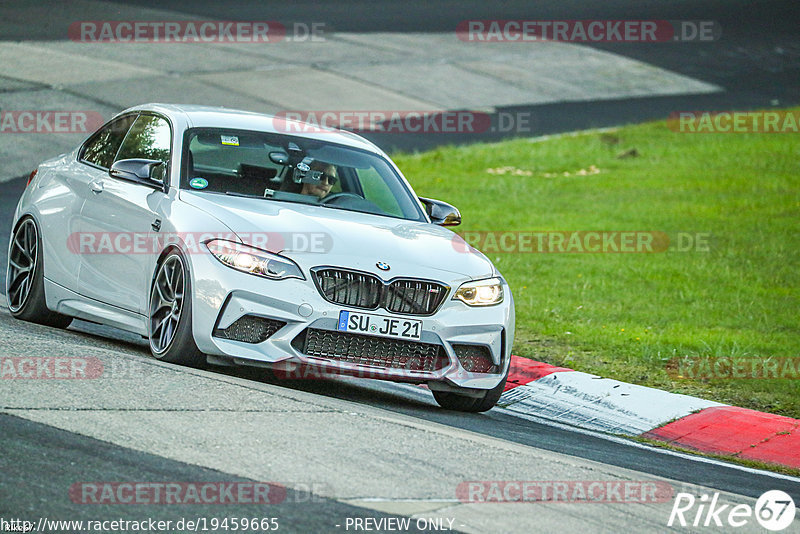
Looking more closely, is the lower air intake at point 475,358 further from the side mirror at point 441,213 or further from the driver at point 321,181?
the driver at point 321,181

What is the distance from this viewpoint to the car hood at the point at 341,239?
7375mm

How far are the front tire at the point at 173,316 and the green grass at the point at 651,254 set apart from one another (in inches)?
151

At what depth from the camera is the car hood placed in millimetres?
7375

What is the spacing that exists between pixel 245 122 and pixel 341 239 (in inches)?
65.1

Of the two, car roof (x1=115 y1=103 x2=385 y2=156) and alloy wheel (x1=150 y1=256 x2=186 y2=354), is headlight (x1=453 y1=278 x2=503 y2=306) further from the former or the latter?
car roof (x1=115 y1=103 x2=385 y2=156)

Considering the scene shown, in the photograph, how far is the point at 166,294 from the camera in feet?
25.1

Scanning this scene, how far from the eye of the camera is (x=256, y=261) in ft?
23.9

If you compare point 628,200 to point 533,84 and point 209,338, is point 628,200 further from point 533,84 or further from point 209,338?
point 209,338

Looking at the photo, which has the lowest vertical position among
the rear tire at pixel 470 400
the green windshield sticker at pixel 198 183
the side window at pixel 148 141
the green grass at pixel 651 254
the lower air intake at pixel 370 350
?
the green grass at pixel 651 254

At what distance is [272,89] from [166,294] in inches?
678

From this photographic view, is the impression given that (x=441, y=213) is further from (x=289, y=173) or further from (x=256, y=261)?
(x=256, y=261)

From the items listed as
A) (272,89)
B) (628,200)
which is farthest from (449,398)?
(272,89)

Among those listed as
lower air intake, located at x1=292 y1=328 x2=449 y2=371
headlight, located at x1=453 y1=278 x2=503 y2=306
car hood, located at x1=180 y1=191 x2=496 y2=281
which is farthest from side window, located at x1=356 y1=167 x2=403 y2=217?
lower air intake, located at x1=292 y1=328 x2=449 y2=371

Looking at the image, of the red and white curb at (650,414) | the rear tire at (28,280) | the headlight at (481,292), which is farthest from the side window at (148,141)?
the red and white curb at (650,414)
